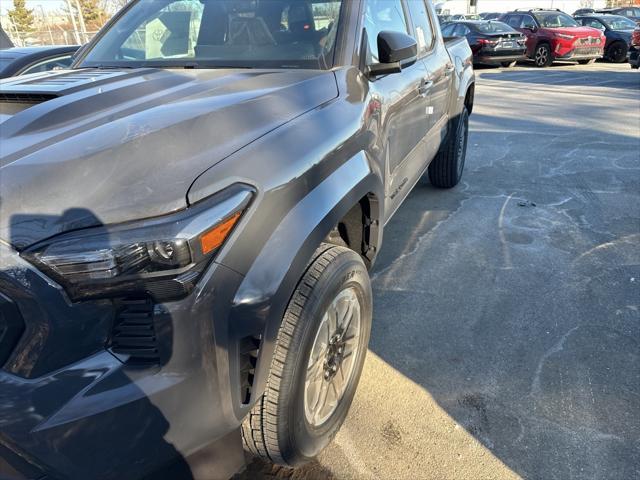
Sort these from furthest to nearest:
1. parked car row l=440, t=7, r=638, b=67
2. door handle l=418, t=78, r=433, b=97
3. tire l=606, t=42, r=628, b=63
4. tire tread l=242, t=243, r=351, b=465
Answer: tire l=606, t=42, r=628, b=63 → parked car row l=440, t=7, r=638, b=67 → door handle l=418, t=78, r=433, b=97 → tire tread l=242, t=243, r=351, b=465

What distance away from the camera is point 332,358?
2156 mm

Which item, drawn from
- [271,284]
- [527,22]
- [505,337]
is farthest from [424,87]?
[527,22]

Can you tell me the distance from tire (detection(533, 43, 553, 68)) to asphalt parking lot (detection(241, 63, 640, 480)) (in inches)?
457

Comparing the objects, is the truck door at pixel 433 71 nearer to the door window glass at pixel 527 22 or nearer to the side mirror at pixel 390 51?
the side mirror at pixel 390 51

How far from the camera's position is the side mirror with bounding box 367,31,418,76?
2520 mm

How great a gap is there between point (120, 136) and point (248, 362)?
2.54 ft

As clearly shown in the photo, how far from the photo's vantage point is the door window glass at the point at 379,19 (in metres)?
2.73

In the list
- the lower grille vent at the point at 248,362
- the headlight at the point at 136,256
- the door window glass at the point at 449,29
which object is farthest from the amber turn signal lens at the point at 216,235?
the door window glass at the point at 449,29

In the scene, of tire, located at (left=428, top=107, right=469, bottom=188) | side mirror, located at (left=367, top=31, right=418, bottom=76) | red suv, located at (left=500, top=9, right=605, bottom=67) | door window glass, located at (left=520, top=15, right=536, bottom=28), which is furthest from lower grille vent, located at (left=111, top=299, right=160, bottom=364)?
door window glass, located at (left=520, top=15, right=536, bottom=28)

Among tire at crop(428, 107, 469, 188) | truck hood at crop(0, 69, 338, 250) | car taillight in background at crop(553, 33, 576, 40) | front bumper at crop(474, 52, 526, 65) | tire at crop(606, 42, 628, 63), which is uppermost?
truck hood at crop(0, 69, 338, 250)

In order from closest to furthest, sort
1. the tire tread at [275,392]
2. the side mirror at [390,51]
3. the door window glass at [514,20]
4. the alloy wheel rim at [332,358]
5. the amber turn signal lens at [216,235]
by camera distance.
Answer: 1. the amber turn signal lens at [216,235]
2. the tire tread at [275,392]
3. the alloy wheel rim at [332,358]
4. the side mirror at [390,51]
5. the door window glass at [514,20]

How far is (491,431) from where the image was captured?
7.47ft

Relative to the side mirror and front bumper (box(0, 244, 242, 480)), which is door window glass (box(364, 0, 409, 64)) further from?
front bumper (box(0, 244, 242, 480))

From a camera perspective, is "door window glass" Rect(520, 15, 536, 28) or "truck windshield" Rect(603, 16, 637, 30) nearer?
"door window glass" Rect(520, 15, 536, 28)
